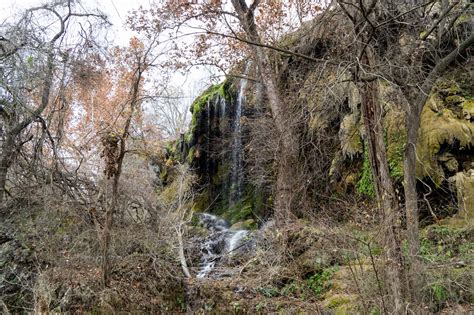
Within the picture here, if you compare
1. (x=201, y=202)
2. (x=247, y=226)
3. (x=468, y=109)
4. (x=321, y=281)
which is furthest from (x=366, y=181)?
(x=201, y=202)

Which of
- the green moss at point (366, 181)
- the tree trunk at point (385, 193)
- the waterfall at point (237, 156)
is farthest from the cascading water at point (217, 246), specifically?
the tree trunk at point (385, 193)

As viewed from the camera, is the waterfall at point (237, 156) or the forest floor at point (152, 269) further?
the waterfall at point (237, 156)

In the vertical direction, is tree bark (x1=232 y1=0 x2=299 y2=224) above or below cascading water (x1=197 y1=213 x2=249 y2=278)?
above

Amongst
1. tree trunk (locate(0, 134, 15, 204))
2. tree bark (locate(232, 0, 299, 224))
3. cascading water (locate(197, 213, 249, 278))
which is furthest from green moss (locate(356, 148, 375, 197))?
tree trunk (locate(0, 134, 15, 204))

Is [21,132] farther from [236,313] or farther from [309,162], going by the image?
[309,162]

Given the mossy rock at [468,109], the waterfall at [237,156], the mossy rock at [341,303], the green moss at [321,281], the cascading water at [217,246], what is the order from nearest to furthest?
the mossy rock at [341,303] < the green moss at [321,281] < the mossy rock at [468,109] < the cascading water at [217,246] < the waterfall at [237,156]

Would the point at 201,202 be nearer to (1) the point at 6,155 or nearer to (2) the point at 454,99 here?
(2) the point at 454,99

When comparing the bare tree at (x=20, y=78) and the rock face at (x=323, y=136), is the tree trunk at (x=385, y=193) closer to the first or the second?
the rock face at (x=323, y=136)

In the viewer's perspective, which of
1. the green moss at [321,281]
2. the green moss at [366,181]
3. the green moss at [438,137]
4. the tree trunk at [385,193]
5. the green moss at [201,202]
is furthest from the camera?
the green moss at [201,202]

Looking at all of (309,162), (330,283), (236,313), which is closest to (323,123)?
(309,162)

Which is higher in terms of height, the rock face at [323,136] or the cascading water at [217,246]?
the rock face at [323,136]

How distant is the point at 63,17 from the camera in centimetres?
745

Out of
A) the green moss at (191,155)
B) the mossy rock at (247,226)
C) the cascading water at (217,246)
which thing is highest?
the green moss at (191,155)

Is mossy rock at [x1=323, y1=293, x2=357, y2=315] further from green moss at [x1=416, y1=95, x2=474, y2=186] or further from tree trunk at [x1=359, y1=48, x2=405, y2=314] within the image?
green moss at [x1=416, y1=95, x2=474, y2=186]
